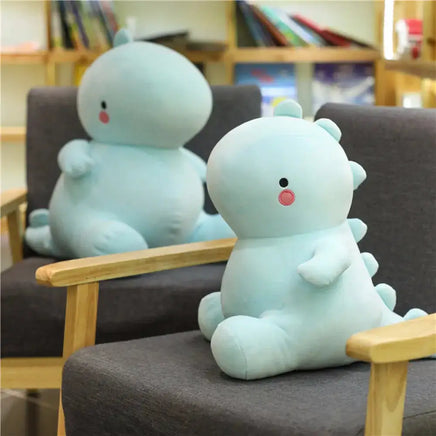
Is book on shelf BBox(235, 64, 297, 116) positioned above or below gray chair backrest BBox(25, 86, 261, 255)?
below

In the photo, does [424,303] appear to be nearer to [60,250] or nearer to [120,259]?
[120,259]

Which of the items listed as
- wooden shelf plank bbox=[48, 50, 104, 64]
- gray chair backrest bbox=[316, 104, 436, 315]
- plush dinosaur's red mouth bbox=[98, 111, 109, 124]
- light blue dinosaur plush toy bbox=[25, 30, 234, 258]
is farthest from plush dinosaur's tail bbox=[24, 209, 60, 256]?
wooden shelf plank bbox=[48, 50, 104, 64]

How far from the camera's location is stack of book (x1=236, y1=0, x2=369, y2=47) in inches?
172

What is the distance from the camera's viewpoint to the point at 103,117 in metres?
2.29

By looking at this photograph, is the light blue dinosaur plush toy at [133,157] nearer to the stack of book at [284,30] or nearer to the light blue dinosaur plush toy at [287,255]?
the light blue dinosaur plush toy at [287,255]

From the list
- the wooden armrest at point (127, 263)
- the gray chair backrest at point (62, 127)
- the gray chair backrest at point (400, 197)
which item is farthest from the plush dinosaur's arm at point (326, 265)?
the gray chair backrest at point (62, 127)

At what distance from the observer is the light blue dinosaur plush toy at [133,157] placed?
2.23 meters

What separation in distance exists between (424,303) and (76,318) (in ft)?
2.25

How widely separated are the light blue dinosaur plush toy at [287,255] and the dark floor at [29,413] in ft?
3.03

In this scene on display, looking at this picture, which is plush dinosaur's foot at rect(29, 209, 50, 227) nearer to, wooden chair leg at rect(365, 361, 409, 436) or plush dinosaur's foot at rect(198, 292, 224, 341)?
plush dinosaur's foot at rect(198, 292, 224, 341)

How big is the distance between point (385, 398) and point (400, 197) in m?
0.71

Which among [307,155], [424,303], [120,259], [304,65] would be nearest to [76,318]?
[120,259]

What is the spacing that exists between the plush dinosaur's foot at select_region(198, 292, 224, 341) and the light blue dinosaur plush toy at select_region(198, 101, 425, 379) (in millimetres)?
96

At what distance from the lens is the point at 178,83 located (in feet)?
7.34
